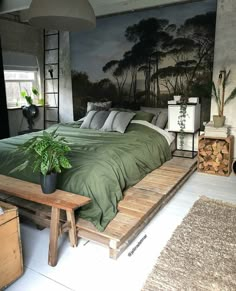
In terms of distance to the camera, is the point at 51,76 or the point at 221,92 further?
the point at 51,76

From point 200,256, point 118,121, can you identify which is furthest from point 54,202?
point 118,121

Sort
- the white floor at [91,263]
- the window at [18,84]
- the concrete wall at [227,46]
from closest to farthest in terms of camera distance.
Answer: the white floor at [91,263], the concrete wall at [227,46], the window at [18,84]

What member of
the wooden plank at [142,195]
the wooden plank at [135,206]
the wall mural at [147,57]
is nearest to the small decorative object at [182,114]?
the wall mural at [147,57]

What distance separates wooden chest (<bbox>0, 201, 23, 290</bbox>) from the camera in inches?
65.4

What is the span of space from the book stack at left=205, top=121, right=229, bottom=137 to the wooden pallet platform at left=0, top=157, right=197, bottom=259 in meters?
0.81

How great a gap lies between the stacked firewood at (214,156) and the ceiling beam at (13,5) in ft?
11.8

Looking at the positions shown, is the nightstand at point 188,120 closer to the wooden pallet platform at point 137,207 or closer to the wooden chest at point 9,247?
the wooden pallet platform at point 137,207

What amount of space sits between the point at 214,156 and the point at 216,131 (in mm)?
377

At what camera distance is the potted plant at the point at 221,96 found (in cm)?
373

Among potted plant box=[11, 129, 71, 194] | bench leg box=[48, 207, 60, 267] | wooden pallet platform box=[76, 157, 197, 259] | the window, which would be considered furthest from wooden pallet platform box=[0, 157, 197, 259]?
the window

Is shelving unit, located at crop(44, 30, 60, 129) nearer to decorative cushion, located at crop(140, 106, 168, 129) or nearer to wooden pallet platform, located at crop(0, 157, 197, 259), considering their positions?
decorative cushion, located at crop(140, 106, 168, 129)

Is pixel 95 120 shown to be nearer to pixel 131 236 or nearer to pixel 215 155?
pixel 215 155

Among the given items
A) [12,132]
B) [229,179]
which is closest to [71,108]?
[12,132]

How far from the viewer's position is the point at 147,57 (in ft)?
14.1
